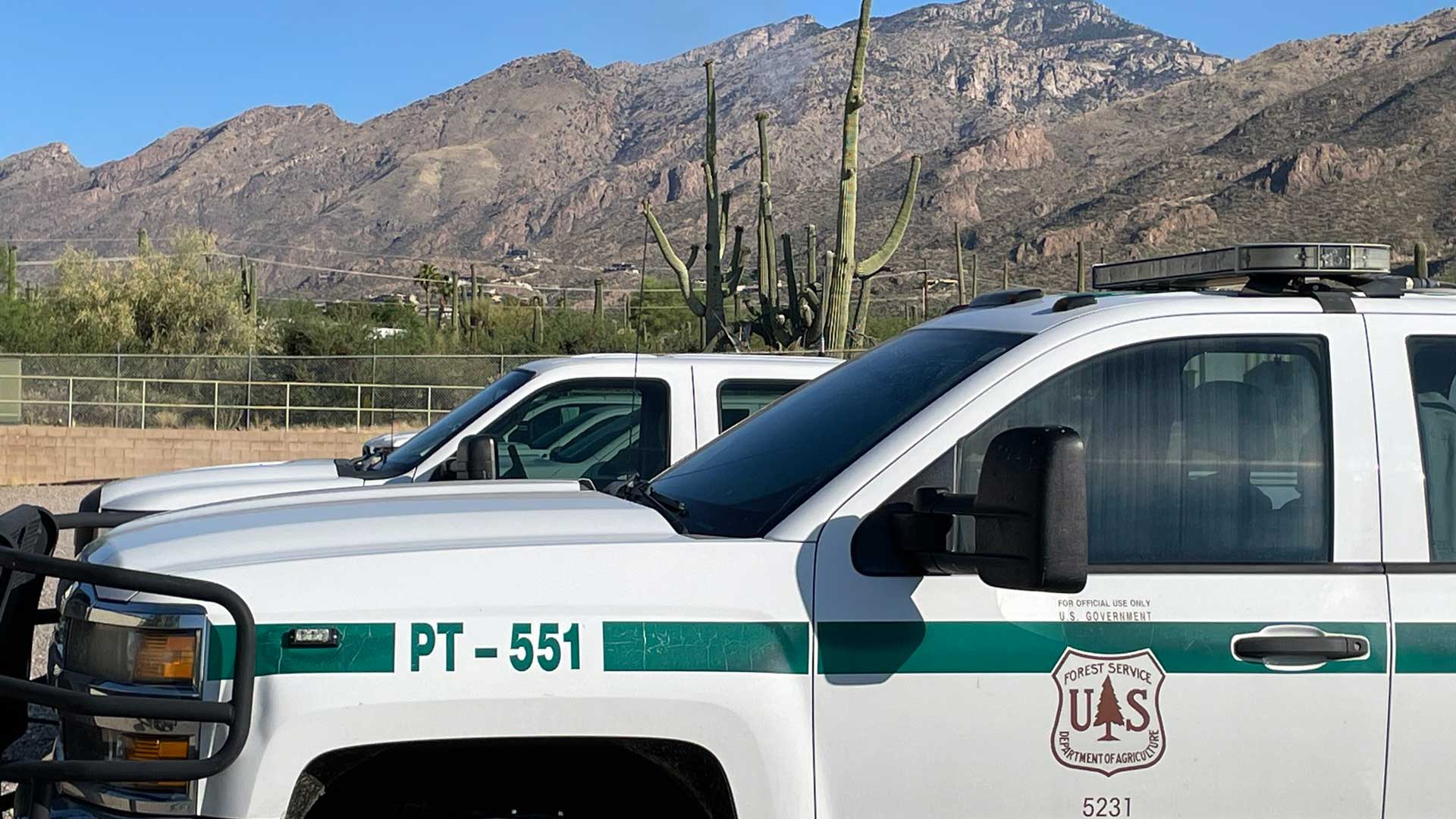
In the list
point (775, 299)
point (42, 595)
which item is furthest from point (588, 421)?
point (775, 299)

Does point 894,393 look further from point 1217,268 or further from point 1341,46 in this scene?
point 1341,46

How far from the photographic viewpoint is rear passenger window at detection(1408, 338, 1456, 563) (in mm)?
3514

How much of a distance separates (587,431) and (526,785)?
179 inches

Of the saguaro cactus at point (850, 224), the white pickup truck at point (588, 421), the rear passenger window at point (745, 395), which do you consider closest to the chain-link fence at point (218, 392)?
the saguaro cactus at point (850, 224)

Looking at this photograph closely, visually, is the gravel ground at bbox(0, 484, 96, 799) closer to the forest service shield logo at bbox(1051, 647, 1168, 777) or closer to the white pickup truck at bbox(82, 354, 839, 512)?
the white pickup truck at bbox(82, 354, 839, 512)

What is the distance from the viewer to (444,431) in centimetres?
795

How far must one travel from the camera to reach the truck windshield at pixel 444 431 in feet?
25.7

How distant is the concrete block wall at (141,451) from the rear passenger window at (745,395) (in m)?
21.1

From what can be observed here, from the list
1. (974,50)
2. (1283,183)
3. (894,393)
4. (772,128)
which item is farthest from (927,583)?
(974,50)

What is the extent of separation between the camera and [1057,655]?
3.31 m

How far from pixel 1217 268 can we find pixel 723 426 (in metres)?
3.92

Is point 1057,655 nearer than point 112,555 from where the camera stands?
Yes

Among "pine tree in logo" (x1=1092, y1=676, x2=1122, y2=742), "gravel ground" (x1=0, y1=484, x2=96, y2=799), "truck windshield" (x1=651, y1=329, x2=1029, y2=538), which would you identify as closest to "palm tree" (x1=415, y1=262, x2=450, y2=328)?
"gravel ground" (x1=0, y1=484, x2=96, y2=799)

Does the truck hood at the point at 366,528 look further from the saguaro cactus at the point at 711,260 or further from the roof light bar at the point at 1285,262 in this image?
the saguaro cactus at the point at 711,260
